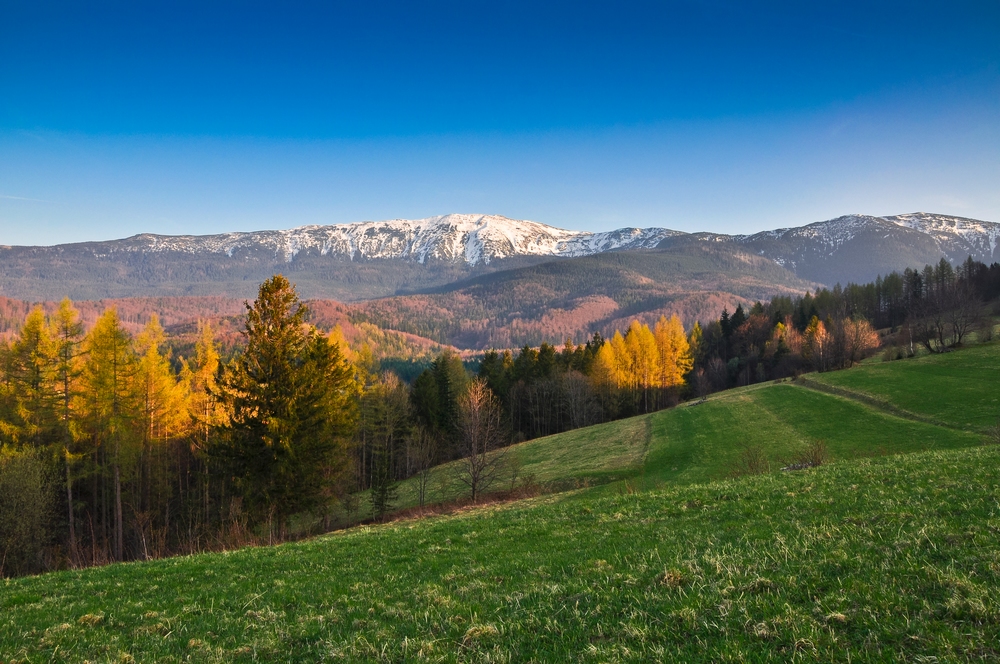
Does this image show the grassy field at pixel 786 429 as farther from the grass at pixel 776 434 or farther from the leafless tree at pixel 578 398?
the leafless tree at pixel 578 398

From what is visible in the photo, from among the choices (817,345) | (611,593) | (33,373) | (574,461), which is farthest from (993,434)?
(33,373)

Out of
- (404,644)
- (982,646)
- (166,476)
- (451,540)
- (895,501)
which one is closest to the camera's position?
(982,646)

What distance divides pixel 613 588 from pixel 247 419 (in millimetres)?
23246

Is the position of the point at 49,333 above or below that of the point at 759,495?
above

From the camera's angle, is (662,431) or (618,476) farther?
(662,431)

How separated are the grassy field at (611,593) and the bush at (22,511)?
2340cm

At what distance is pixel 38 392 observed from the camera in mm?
33188

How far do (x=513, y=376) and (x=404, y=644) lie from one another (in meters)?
79.8

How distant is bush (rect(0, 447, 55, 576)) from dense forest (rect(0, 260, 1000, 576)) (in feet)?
0.34

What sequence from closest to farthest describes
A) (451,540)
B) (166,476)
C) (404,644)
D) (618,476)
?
1. (404,644)
2. (451,540)
3. (618,476)
4. (166,476)

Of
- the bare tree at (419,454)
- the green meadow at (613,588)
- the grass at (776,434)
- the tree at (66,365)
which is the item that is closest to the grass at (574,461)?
the bare tree at (419,454)

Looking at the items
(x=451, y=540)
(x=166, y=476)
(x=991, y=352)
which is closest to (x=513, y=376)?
(x=166, y=476)

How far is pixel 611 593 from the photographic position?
24.9 ft

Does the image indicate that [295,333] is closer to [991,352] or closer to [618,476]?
[618,476]
